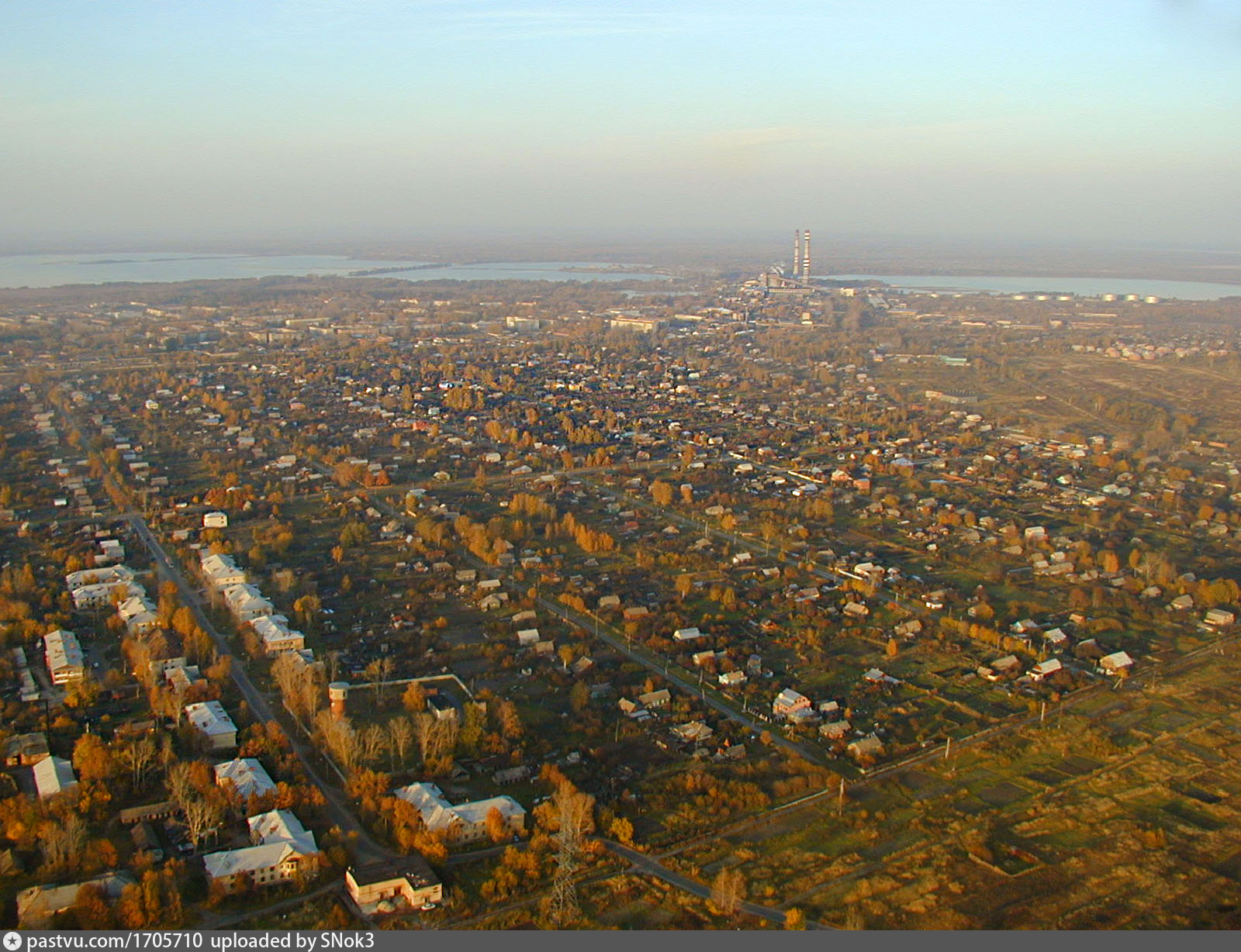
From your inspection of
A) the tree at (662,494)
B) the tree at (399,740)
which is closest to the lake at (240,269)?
the tree at (662,494)

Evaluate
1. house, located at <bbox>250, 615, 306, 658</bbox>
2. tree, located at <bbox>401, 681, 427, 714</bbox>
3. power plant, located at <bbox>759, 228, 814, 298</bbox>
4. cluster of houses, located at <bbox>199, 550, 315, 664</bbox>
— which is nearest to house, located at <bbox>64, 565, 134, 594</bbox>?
cluster of houses, located at <bbox>199, 550, 315, 664</bbox>

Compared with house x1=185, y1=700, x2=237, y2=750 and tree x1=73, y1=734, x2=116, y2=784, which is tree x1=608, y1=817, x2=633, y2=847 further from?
tree x1=73, y1=734, x2=116, y2=784

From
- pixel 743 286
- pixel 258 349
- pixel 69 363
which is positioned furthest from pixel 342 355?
pixel 743 286

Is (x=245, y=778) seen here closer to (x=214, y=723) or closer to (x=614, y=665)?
(x=214, y=723)

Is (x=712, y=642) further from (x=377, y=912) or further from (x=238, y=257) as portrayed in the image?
(x=238, y=257)

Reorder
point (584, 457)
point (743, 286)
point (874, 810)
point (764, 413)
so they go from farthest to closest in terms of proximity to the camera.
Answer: point (743, 286) < point (764, 413) < point (584, 457) < point (874, 810)

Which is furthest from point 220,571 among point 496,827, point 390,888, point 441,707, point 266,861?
point 390,888
